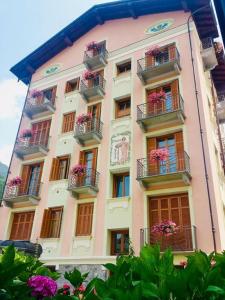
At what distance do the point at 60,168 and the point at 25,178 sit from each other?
99.7 inches

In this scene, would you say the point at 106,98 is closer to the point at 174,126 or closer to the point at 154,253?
the point at 174,126

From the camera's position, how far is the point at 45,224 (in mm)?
14516

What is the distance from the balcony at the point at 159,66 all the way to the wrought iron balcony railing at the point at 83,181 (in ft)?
19.6

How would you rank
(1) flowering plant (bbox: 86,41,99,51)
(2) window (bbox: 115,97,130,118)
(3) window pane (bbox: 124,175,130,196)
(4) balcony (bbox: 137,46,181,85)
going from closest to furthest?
1. (3) window pane (bbox: 124,175,130,196)
2. (4) balcony (bbox: 137,46,181,85)
3. (2) window (bbox: 115,97,130,118)
4. (1) flowering plant (bbox: 86,41,99,51)

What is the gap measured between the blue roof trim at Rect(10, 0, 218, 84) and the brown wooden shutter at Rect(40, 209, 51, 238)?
12515 mm

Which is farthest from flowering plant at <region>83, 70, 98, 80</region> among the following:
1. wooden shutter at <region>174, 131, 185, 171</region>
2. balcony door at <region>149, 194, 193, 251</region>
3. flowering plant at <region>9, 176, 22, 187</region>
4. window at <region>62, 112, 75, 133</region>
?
balcony door at <region>149, 194, 193, 251</region>

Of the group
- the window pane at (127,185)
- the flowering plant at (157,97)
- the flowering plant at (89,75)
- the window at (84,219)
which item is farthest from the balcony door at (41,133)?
the flowering plant at (157,97)

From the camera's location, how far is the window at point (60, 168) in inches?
629

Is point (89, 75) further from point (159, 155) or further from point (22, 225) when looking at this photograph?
point (22, 225)

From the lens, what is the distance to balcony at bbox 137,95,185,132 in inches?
528

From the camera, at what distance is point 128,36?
18.4 metres

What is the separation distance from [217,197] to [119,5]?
14177mm

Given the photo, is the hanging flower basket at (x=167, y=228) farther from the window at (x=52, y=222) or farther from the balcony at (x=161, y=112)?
the window at (x=52, y=222)

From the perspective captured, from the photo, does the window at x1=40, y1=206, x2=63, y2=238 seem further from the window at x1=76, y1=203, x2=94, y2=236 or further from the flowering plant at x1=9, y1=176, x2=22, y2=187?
the flowering plant at x1=9, y1=176, x2=22, y2=187
